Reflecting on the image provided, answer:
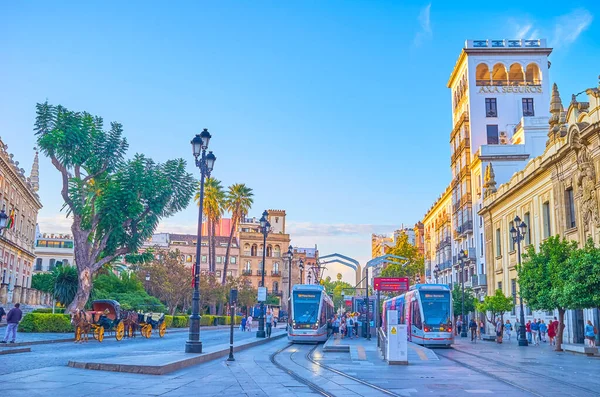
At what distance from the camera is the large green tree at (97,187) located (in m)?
37.4

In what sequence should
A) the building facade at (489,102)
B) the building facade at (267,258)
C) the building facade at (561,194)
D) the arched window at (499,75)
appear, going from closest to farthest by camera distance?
1. the building facade at (561,194)
2. the building facade at (489,102)
3. the arched window at (499,75)
4. the building facade at (267,258)

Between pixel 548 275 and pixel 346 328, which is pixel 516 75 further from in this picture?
pixel 548 275

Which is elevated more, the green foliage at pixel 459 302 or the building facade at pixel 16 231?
the building facade at pixel 16 231

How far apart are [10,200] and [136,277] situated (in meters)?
15.1

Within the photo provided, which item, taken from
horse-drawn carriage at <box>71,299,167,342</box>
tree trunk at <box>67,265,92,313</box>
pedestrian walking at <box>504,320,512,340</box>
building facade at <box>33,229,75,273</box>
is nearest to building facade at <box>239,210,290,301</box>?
building facade at <box>33,229,75,273</box>

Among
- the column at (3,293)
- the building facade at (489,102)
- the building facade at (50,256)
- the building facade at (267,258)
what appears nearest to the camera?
the column at (3,293)

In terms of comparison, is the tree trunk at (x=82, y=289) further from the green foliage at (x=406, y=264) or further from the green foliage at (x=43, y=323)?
the green foliage at (x=406, y=264)

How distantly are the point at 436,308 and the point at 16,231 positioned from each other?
166 feet

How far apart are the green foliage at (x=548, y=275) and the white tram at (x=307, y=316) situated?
11343mm

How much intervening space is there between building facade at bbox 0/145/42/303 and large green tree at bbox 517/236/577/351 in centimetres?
4251

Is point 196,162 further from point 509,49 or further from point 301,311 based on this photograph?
point 509,49

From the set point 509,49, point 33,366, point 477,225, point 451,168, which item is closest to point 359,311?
point 477,225

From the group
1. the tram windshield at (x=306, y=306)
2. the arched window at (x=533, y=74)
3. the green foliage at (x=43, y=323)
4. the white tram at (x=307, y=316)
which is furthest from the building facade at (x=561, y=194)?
the green foliage at (x=43, y=323)

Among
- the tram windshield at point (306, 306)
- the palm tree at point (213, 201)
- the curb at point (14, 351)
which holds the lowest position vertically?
the curb at point (14, 351)
